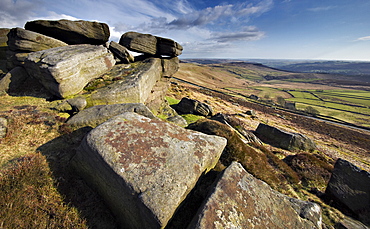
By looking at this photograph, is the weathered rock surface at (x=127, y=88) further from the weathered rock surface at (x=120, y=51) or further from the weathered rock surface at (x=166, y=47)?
the weathered rock surface at (x=166, y=47)

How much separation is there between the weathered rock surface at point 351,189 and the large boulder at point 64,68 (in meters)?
21.5

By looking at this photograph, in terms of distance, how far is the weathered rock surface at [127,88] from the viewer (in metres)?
14.3

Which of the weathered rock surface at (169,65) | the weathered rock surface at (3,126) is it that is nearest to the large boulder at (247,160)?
the weathered rock surface at (3,126)

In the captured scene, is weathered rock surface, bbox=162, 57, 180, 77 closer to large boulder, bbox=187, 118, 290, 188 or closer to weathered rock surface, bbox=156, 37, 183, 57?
weathered rock surface, bbox=156, 37, 183, 57

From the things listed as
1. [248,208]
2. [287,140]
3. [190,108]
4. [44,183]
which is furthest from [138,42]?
[287,140]

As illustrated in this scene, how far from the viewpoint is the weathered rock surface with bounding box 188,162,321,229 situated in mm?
4820

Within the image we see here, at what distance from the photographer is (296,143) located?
24938 millimetres

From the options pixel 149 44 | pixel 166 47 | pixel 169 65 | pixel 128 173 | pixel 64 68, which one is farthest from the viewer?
pixel 169 65

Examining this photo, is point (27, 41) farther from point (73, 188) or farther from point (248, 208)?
point (248, 208)

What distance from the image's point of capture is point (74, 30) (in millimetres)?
18000

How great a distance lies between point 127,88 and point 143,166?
1136cm

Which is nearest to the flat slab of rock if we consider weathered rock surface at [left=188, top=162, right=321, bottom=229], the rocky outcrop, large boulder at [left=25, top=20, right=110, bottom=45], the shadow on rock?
the shadow on rock

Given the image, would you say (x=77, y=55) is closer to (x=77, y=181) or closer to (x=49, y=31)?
(x=49, y=31)

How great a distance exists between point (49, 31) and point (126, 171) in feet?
70.0
